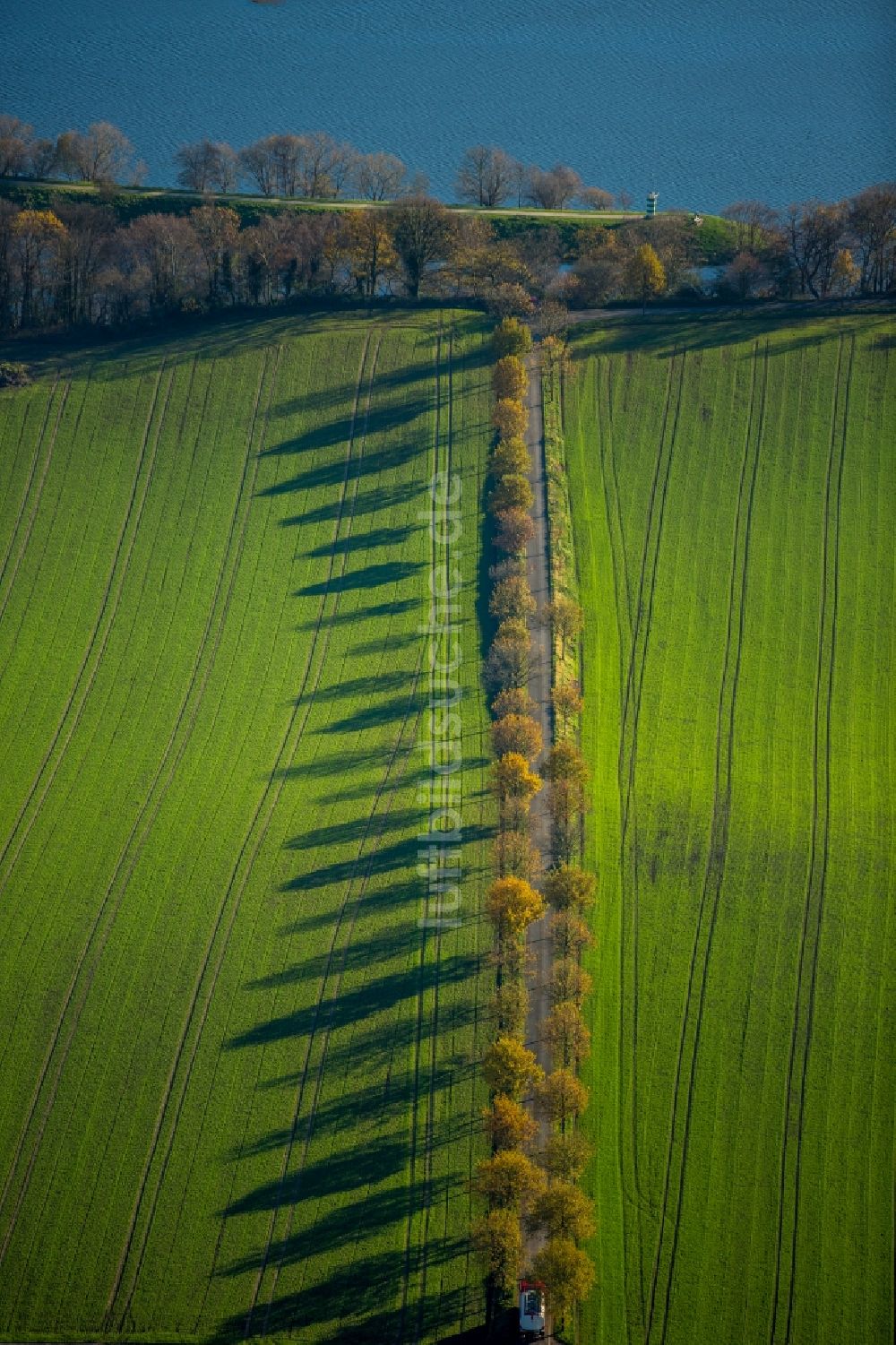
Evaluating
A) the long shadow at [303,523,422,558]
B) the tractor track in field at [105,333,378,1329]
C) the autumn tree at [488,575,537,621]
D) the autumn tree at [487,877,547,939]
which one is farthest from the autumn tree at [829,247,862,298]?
the autumn tree at [487,877,547,939]

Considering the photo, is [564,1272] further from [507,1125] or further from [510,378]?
[510,378]

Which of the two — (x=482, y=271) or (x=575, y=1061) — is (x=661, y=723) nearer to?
(x=575, y=1061)

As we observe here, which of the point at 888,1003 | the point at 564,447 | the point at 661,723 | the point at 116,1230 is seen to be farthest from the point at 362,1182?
the point at 564,447

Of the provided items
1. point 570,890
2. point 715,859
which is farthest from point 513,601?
point 570,890

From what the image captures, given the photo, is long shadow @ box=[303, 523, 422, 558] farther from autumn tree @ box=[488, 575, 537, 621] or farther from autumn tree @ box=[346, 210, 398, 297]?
autumn tree @ box=[346, 210, 398, 297]

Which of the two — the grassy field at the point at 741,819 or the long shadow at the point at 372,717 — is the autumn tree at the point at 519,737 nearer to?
the grassy field at the point at 741,819
